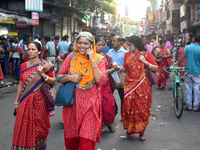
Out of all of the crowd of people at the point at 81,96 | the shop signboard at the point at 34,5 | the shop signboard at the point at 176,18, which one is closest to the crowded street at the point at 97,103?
the crowd of people at the point at 81,96

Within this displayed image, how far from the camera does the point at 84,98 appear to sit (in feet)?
10.1

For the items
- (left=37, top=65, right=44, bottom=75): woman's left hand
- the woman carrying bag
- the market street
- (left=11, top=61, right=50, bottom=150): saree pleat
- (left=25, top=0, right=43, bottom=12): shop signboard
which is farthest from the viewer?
(left=25, top=0, right=43, bottom=12): shop signboard

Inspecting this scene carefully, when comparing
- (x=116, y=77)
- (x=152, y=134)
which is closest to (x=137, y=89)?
(x=116, y=77)

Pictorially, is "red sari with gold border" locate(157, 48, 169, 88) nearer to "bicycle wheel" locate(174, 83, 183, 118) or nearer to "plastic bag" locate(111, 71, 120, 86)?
"bicycle wheel" locate(174, 83, 183, 118)

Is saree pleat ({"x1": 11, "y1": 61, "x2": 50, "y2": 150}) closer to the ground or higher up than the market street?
higher up

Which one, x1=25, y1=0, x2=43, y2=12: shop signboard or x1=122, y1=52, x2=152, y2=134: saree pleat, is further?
x1=25, y1=0, x2=43, y2=12: shop signboard

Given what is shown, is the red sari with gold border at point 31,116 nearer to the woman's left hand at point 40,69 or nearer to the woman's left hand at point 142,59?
the woman's left hand at point 40,69

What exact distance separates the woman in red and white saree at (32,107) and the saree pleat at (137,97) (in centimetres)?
165

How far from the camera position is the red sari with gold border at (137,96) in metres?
4.67

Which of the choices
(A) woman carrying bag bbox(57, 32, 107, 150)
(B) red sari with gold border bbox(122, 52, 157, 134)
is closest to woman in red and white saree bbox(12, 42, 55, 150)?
(A) woman carrying bag bbox(57, 32, 107, 150)

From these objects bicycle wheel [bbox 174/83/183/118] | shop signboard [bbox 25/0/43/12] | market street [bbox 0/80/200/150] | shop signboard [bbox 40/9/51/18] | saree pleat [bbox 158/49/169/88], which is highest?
shop signboard [bbox 40/9/51/18]

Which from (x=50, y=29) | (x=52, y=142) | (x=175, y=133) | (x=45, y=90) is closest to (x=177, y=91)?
(x=175, y=133)

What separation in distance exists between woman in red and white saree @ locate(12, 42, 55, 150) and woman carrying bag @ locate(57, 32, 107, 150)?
0.51m

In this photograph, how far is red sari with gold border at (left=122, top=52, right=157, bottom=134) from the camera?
467 cm
